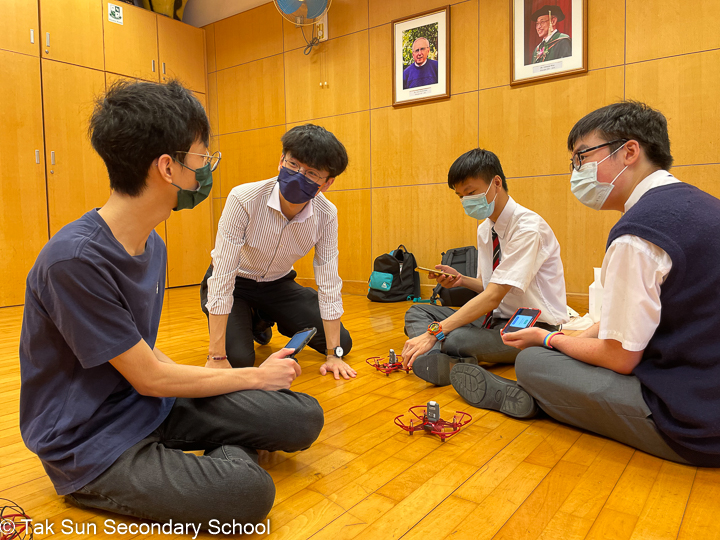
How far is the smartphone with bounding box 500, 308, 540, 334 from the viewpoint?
6.08ft

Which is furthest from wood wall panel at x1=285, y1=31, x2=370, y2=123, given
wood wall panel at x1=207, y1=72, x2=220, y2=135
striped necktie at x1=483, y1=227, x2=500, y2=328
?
striped necktie at x1=483, y1=227, x2=500, y2=328

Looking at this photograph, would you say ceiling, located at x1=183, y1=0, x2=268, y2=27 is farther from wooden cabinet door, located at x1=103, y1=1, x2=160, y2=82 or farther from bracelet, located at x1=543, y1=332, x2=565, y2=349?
bracelet, located at x1=543, y1=332, x2=565, y2=349

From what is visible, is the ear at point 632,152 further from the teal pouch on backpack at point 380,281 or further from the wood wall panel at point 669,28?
the teal pouch on backpack at point 380,281

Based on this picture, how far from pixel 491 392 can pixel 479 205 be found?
929 millimetres

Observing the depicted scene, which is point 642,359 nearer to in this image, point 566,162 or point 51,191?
point 566,162

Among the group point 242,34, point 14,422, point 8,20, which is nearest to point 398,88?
point 242,34

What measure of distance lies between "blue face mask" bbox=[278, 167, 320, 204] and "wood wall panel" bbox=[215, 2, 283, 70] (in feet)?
13.4

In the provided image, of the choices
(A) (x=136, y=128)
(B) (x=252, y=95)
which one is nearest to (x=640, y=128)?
(A) (x=136, y=128)

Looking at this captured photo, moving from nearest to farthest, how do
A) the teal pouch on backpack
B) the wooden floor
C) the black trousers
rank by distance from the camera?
1. the wooden floor
2. the black trousers
3. the teal pouch on backpack

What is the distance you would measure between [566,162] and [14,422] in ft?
12.7

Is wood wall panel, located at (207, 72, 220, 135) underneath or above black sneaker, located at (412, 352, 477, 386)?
above

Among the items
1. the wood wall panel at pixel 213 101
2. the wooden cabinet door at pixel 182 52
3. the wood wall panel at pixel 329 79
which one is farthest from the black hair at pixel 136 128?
the wood wall panel at pixel 213 101

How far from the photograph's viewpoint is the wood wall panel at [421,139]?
447 centimetres

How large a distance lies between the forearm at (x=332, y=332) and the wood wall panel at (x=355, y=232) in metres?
2.75
